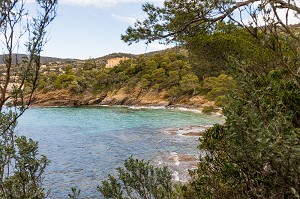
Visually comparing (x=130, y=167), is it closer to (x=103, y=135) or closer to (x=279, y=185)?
(x=279, y=185)

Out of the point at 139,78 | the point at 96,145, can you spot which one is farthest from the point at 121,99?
the point at 96,145

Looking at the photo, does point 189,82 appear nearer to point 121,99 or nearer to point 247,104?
point 121,99

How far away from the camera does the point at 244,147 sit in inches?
109

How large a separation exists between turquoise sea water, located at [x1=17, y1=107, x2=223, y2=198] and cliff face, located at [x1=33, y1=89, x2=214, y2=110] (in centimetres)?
1355

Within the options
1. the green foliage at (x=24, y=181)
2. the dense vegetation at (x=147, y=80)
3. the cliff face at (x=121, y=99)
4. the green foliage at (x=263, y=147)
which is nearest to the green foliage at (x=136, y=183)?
the green foliage at (x=24, y=181)

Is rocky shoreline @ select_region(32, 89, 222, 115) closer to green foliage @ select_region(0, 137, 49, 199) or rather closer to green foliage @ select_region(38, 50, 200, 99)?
green foliage @ select_region(38, 50, 200, 99)

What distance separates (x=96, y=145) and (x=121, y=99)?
42298 mm

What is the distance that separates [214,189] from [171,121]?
1407 inches

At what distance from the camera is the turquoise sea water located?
18422mm

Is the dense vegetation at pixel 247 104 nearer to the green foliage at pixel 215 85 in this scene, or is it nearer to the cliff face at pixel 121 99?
the green foliage at pixel 215 85

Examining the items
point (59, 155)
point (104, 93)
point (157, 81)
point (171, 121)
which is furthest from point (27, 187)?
point (104, 93)

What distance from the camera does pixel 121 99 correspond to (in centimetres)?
7094

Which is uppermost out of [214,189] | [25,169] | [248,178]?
[248,178]

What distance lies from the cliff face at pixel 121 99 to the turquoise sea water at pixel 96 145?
13550mm
